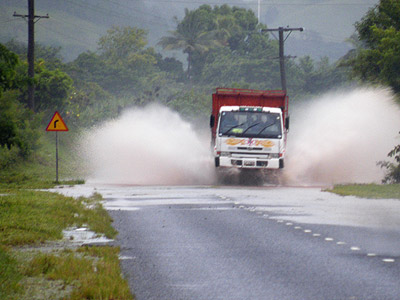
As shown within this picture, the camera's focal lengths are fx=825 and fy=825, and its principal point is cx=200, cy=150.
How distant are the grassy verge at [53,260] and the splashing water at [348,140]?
15938 millimetres

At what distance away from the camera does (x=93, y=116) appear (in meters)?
67.0

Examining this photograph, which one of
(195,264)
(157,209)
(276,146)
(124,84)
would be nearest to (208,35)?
(124,84)

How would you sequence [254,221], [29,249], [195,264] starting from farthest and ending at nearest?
[254,221] < [29,249] < [195,264]

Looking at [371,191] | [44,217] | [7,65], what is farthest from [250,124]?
[7,65]

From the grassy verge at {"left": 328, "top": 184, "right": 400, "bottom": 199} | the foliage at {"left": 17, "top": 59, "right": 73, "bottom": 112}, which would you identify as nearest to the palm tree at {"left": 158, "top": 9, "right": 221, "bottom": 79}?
the foliage at {"left": 17, "top": 59, "right": 73, "bottom": 112}

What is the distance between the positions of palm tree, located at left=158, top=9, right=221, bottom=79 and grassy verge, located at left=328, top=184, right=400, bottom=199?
8848 centimetres

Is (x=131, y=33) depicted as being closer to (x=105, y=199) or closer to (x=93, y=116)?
(x=93, y=116)

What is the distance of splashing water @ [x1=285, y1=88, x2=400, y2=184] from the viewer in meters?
32.2

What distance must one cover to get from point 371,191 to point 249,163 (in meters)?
4.73

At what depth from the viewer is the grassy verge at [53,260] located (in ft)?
28.2

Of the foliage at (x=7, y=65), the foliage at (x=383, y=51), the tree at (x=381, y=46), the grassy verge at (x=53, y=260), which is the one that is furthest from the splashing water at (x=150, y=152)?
the foliage at (x=7, y=65)

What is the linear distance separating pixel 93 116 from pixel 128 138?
29.6 meters

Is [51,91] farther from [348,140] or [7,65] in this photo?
[7,65]

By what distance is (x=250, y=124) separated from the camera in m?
27.5
